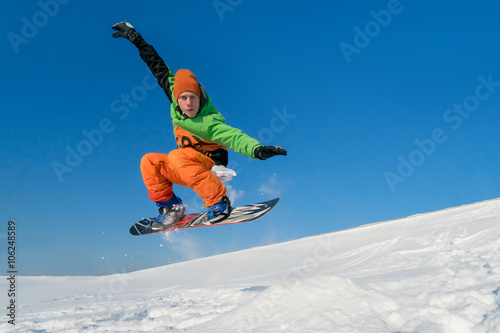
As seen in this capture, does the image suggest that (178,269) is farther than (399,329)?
Yes

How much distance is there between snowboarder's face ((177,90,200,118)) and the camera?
14.6ft

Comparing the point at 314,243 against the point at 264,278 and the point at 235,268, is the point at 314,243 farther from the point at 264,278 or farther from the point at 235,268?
the point at 264,278

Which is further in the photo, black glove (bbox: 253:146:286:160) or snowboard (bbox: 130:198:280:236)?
snowboard (bbox: 130:198:280:236)

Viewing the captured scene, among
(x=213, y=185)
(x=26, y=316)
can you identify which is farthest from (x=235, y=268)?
(x=26, y=316)

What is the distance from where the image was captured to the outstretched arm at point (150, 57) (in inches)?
198

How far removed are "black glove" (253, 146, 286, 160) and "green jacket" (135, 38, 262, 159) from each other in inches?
3.3

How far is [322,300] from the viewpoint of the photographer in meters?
2.99

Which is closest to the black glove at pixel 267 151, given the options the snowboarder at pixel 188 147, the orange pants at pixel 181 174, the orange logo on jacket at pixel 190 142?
the snowboarder at pixel 188 147

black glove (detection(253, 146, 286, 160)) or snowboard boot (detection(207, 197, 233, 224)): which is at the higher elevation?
black glove (detection(253, 146, 286, 160))

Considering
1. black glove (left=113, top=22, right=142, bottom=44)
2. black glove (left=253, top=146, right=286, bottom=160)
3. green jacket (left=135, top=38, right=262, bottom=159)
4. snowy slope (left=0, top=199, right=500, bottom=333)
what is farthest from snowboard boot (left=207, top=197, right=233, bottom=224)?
black glove (left=113, top=22, right=142, bottom=44)

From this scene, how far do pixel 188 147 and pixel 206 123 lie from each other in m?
0.64

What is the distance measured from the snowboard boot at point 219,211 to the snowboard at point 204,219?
95 millimetres

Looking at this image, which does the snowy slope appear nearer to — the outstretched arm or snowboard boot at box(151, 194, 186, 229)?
snowboard boot at box(151, 194, 186, 229)

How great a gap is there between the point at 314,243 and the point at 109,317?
21.0 feet
